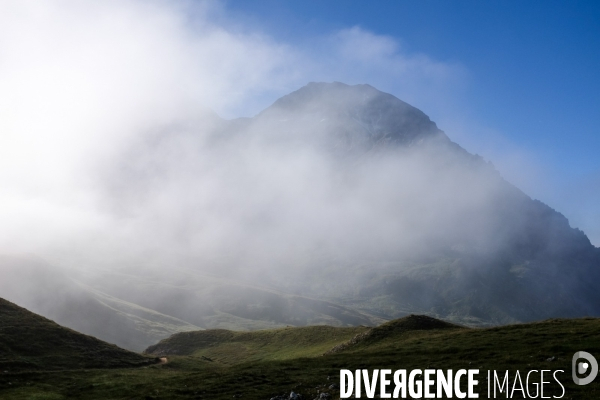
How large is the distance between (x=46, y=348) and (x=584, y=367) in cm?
6942

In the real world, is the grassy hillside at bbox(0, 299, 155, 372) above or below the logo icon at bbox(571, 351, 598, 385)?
below

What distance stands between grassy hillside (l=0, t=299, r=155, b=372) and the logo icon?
6034 centimetres

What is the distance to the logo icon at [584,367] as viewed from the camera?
109 ft

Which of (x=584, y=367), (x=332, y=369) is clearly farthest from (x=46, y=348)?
(x=584, y=367)

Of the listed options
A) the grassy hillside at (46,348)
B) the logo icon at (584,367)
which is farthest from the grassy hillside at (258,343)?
the logo icon at (584,367)

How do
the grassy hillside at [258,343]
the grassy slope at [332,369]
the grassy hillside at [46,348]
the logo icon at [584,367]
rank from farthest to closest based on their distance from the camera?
the grassy hillside at [258,343]
the grassy hillside at [46,348]
the grassy slope at [332,369]
the logo icon at [584,367]

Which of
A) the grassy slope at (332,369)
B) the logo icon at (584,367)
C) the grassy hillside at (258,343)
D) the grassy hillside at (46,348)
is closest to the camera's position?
the logo icon at (584,367)

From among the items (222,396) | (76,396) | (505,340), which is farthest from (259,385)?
(505,340)

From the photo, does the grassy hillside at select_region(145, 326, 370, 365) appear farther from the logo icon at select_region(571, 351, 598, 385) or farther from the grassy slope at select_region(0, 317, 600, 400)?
the logo icon at select_region(571, 351, 598, 385)

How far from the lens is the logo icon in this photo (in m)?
33.1

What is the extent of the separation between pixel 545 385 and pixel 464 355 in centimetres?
1320

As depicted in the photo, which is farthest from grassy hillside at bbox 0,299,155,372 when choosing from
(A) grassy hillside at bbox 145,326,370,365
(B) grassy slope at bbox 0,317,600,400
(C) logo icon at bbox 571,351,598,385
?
(C) logo icon at bbox 571,351,598,385

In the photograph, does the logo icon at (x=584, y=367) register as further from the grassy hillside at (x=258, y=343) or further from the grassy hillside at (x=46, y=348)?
the grassy hillside at (x=46, y=348)

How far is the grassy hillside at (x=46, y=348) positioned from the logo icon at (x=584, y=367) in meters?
60.3
